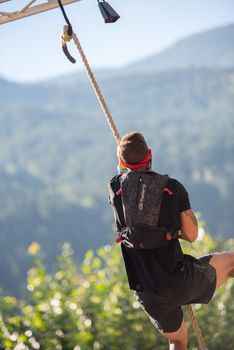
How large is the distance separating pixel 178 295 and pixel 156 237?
0.83 ft

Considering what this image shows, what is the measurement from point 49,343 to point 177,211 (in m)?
2.03

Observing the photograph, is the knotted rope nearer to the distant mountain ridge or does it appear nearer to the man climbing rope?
the man climbing rope

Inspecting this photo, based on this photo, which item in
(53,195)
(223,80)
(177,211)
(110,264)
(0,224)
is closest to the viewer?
(177,211)

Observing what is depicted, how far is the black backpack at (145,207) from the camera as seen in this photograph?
217 cm

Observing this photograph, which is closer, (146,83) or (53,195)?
(53,195)

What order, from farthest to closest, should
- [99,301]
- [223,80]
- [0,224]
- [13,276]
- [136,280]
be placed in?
1. [223,80]
2. [0,224]
3. [13,276]
4. [99,301]
5. [136,280]

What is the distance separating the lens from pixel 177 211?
2.18 m

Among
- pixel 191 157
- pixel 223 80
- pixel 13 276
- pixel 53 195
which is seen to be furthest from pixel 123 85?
pixel 13 276

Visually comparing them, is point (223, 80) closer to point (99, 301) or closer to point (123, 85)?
point (123, 85)

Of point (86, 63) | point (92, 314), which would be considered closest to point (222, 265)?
point (86, 63)

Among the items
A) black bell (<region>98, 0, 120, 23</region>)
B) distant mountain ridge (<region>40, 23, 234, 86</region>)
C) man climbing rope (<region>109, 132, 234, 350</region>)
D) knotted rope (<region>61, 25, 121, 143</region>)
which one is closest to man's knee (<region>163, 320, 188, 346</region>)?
man climbing rope (<region>109, 132, 234, 350</region>)

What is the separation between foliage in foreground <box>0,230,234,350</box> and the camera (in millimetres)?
3938

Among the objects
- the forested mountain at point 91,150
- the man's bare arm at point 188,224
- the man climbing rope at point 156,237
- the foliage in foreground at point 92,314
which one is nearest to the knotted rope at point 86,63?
the man climbing rope at point 156,237

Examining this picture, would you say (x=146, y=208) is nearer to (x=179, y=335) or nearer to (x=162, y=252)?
(x=162, y=252)
